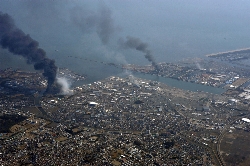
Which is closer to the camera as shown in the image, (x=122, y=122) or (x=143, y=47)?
(x=122, y=122)

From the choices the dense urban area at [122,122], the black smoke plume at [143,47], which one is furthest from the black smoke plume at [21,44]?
the black smoke plume at [143,47]

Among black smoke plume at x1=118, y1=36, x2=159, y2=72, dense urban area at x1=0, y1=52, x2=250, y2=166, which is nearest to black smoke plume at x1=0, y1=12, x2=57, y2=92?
dense urban area at x1=0, y1=52, x2=250, y2=166

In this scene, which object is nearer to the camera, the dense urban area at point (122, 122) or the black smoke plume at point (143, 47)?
the dense urban area at point (122, 122)

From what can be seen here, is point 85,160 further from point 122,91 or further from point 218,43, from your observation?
point 218,43

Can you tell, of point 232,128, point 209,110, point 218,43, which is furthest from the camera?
point 218,43

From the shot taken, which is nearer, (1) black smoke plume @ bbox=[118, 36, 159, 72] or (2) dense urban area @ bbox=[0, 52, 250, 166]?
(2) dense urban area @ bbox=[0, 52, 250, 166]

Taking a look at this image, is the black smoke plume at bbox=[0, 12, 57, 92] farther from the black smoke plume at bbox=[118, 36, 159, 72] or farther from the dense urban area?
the black smoke plume at bbox=[118, 36, 159, 72]

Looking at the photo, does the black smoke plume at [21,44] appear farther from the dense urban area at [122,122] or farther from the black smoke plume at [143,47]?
the black smoke plume at [143,47]

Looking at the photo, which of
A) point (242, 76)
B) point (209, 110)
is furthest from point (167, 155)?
point (242, 76)
